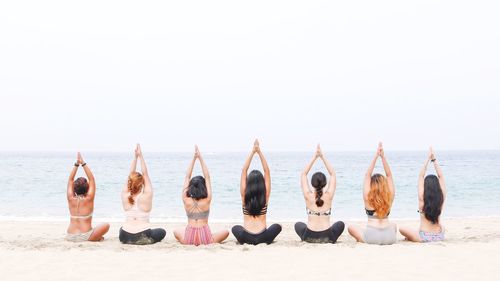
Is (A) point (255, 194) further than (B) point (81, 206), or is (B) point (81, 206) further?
(B) point (81, 206)

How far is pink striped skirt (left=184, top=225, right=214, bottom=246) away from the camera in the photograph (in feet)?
28.0

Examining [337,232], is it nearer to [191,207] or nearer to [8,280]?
[191,207]

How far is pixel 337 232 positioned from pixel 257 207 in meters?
1.48

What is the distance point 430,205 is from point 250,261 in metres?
3.27

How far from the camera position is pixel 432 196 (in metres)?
8.34

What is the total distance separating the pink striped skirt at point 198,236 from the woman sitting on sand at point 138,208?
56cm

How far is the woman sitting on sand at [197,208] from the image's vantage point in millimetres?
8383

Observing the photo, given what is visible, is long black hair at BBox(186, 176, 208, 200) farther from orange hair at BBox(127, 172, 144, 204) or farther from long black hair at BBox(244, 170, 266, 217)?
orange hair at BBox(127, 172, 144, 204)

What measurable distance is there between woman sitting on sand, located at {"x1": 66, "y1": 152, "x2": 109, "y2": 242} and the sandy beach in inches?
12.8

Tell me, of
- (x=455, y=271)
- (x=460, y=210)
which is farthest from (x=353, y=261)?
(x=460, y=210)

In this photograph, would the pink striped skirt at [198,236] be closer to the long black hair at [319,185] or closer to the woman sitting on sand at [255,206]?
the woman sitting on sand at [255,206]

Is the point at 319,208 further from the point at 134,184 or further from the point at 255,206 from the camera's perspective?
the point at 134,184

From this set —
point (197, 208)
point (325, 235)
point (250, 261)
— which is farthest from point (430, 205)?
point (197, 208)

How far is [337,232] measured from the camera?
854 cm
